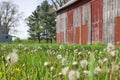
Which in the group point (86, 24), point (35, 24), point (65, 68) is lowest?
point (65, 68)

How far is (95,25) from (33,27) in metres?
64.5

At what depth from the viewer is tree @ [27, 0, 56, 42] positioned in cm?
8650

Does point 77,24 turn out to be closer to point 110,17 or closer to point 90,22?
point 90,22

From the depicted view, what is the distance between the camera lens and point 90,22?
27922 mm

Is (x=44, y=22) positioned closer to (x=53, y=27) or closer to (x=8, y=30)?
(x=53, y=27)

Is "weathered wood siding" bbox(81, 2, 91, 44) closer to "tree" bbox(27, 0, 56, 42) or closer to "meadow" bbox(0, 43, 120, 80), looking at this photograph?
"meadow" bbox(0, 43, 120, 80)

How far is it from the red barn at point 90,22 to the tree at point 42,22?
47.7 metres

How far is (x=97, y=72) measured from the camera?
2.48 metres

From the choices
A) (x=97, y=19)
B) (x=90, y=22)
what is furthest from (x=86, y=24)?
(x=97, y=19)

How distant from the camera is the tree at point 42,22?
8650cm

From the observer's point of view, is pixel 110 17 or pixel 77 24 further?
pixel 77 24

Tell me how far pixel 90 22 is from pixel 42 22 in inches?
2367

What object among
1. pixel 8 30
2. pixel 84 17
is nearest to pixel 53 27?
pixel 8 30

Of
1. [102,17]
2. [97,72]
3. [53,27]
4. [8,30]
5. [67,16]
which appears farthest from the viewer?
[8,30]
